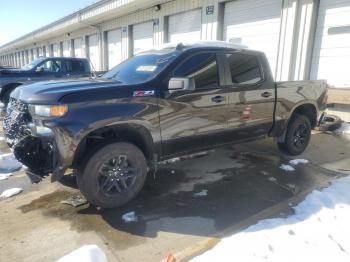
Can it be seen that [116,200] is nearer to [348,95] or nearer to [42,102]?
[42,102]

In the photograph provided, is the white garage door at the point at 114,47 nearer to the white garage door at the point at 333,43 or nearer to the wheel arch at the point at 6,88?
the wheel arch at the point at 6,88

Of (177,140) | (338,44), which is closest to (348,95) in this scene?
(338,44)

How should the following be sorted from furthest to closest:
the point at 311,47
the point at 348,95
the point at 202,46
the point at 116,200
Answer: the point at 311,47, the point at 348,95, the point at 202,46, the point at 116,200

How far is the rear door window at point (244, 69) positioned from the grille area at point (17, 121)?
2.83 meters

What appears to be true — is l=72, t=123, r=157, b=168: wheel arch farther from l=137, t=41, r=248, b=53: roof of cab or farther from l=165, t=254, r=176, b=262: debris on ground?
l=165, t=254, r=176, b=262: debris on ground

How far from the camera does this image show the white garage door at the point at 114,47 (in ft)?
56.6

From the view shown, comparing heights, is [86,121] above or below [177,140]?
above

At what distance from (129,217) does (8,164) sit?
113 inches

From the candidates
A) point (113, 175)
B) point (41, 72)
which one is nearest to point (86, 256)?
point (113, 175)

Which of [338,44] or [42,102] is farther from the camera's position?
[338,44]

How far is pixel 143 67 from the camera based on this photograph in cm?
433

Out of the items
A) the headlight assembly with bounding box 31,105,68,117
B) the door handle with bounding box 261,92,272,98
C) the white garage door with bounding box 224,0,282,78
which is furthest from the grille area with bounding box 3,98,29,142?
the white garage door with bounding box 224,0,282,78

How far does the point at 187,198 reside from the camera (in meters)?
4.07

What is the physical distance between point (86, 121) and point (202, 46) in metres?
2.03
